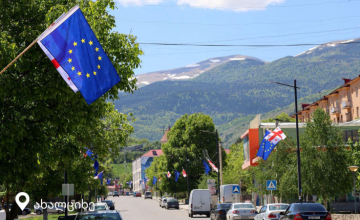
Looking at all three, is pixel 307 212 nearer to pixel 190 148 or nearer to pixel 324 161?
pixel 324 161

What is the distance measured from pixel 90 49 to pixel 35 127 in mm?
4979

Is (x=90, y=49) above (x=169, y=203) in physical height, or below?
above

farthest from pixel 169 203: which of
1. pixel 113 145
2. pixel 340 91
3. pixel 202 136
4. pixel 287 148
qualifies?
pixel 340 91

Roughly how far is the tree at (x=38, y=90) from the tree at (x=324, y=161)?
23.1m

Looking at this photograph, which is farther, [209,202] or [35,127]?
[209,202]

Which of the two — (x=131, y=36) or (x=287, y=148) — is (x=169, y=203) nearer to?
(x=287, y=148)

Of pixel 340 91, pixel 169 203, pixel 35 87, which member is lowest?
pixel 169 203

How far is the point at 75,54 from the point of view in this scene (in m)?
11.2

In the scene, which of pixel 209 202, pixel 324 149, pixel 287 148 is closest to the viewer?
pixel 324 149

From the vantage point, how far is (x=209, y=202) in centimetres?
4878

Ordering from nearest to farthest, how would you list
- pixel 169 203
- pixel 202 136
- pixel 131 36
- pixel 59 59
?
pixel 59 59, pixel 131 36, pixel 169 203, pixel 202 136

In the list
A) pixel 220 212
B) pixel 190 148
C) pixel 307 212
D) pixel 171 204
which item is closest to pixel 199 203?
pixel 220 212

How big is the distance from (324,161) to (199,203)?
15.1 metres

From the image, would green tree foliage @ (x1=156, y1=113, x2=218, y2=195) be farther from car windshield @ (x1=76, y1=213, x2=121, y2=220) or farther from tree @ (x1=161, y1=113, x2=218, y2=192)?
car windshield @ (x1=76, y1=213, x2=121, y2=220)
